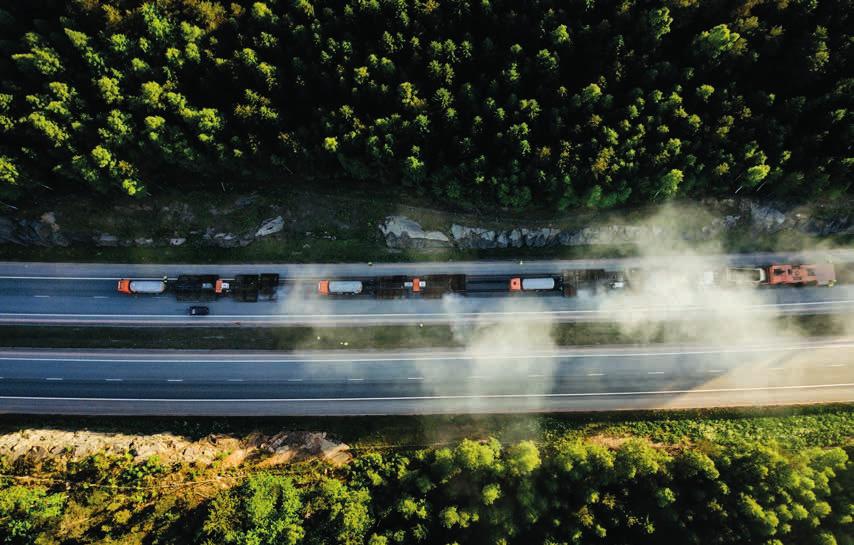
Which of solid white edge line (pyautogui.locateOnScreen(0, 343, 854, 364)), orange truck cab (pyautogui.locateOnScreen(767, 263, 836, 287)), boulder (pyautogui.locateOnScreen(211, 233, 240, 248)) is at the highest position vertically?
boulder (pyautogui.locateOnScreen(211, 233, 240, 248))

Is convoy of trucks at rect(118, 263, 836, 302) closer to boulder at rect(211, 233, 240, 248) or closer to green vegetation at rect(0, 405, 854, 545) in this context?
boulder at rect(211, 233, 240, 248)

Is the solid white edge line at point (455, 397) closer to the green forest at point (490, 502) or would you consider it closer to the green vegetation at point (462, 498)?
the green vegetation at point (462, 498)

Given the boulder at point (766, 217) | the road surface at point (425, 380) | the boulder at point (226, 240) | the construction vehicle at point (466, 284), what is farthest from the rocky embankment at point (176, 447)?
the boulder at point (766, 217)

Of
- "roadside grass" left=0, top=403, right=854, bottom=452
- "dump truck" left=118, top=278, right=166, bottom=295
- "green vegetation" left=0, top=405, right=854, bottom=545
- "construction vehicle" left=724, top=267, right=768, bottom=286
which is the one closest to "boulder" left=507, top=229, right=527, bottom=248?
"roadside grass" left=0, top=403, right=854, bottom=452

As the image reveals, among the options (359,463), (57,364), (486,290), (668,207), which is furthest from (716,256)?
(57,364)

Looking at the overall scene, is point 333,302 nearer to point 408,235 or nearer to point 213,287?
point 408,235

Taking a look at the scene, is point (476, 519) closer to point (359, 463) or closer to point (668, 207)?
point (359, 463)

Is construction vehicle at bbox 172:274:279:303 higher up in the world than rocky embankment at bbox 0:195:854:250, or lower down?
lower down

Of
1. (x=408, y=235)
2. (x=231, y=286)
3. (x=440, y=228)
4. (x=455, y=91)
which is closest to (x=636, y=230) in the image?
(x=440, y=228)
